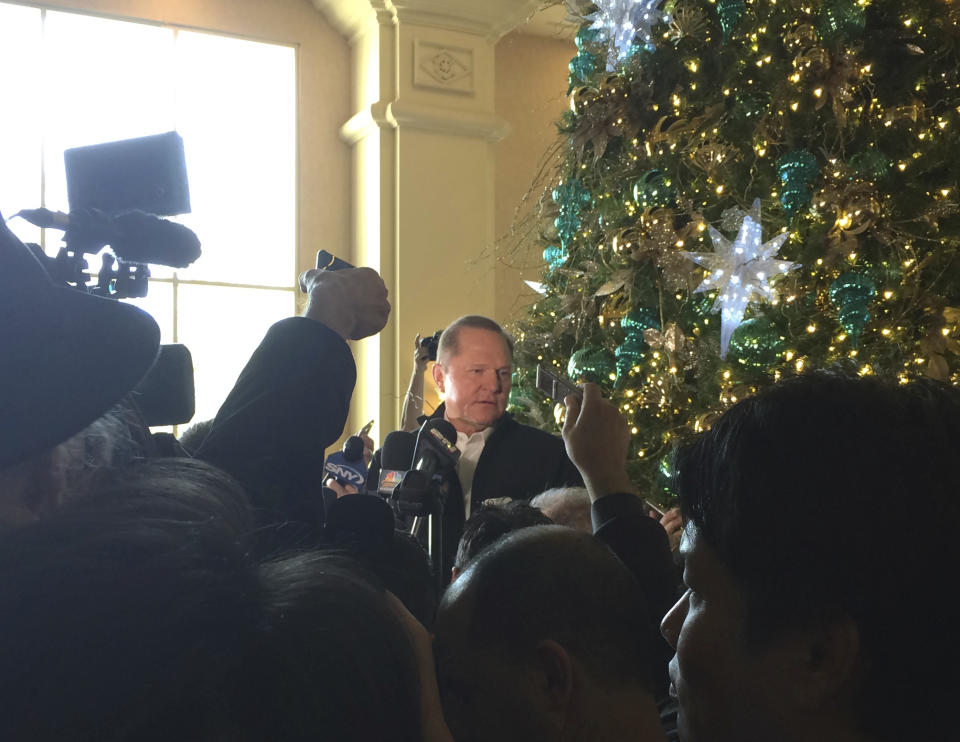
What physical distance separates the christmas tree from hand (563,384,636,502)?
1.33 meters

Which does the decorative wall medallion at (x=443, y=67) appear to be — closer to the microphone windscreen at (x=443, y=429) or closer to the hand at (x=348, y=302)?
the microphone windscreen at (x=443, y=429)

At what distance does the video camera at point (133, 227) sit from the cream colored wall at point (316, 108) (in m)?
5.00

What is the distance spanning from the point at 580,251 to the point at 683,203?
60cm

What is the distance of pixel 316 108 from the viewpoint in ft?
21.2

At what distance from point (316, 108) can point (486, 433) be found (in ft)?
12.3

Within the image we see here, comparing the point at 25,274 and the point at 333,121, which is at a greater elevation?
the point at 333,121

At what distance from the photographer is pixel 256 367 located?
4.29 ft

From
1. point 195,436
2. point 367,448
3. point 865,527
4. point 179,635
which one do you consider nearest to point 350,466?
point 367,448

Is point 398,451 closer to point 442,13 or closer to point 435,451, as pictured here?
point 435,451

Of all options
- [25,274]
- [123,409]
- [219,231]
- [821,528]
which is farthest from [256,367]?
[219,231]

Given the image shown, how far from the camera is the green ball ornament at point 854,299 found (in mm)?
2902

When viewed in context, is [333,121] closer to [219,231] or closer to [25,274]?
[219,231]

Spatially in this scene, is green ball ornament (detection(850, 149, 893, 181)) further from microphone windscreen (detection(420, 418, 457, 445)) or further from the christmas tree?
microphone windscreen (detection(420, 418, 457, 445))

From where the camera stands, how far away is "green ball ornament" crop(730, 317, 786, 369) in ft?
9.93
